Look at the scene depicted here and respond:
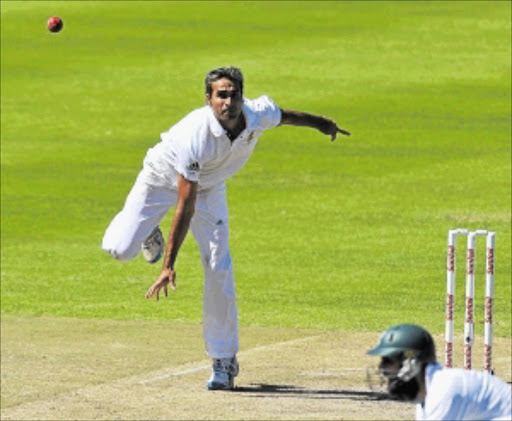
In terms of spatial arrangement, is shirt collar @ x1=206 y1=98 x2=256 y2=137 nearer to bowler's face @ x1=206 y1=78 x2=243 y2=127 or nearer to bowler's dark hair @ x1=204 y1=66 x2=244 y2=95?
bowler's face @ x1=206 y1=78 x2=243 y2=127

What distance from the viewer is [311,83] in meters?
31.3

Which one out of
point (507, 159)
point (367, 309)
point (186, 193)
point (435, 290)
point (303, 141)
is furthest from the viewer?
point (303, 141)

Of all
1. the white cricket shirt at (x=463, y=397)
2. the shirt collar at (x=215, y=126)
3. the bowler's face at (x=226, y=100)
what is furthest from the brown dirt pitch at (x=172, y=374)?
the white cricket shirt at (x=463, y=397)

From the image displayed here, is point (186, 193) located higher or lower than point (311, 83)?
lower

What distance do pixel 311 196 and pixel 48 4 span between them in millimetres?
19916

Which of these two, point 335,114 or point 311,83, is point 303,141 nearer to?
point 335,114

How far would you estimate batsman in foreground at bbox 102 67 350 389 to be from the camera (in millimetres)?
10383

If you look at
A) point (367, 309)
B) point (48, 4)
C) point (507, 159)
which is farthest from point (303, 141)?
point (48, 4)

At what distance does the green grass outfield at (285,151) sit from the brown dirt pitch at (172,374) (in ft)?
3.34

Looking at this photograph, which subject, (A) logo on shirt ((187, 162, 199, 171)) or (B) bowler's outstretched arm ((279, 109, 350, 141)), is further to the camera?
(B) bowler's outstretched arm ((279, 109, 350, 141))

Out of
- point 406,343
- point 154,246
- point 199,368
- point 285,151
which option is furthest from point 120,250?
point 285,151

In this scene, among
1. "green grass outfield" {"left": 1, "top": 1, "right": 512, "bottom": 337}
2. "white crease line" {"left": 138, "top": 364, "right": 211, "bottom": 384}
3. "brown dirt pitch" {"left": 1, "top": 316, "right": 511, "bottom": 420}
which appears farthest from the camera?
"green grass outfield" {"left": 1, "top": 1, "right": 512, "bottom": 337}

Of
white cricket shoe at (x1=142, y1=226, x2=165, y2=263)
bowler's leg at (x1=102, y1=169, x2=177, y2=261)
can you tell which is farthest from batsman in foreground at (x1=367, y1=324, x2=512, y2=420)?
white cricket shoe at (x1=142, y1=226, x2=165, y2=263)

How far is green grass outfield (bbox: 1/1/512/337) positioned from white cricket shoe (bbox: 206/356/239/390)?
3.71 metres
